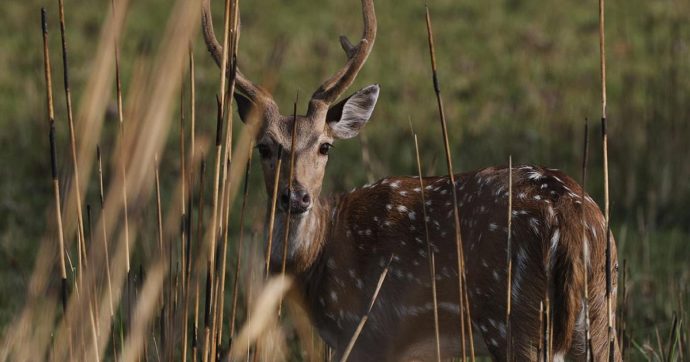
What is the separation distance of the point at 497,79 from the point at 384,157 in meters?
2.28

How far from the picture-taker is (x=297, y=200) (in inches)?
174

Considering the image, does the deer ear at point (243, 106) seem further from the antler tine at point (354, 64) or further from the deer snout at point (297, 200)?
the deer snout at point (297, 200)

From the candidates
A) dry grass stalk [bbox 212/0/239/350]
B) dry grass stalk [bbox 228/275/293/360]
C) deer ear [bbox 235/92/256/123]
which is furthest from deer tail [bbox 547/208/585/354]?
deer ear [bbox 235/92/256/123]

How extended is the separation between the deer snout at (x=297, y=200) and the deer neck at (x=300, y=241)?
248mm

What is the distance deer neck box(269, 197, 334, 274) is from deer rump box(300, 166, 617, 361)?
0.04 metres

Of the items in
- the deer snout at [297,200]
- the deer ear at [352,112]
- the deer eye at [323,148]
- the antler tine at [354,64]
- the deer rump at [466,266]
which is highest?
the antler tine at [354,64]

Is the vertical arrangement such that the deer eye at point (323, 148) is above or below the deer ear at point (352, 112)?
below

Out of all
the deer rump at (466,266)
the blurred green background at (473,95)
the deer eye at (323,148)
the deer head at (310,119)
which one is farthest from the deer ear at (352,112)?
the blurred green background at (473,95)

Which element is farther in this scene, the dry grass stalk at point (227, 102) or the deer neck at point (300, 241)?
the deer neck at point (300, 241)

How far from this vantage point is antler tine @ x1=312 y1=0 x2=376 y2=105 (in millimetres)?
4762

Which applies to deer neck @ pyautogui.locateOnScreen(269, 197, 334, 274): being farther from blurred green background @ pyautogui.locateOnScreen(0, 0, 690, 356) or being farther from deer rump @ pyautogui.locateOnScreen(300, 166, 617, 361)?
blurred green background @ pyautogui.locateOnScreen(0, 0, 690, 356)

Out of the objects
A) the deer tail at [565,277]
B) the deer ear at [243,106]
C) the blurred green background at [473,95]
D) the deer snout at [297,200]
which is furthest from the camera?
the blurred green background at [473,95]

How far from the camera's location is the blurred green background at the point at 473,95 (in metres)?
7.09

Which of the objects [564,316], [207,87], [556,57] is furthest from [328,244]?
[556,57]
